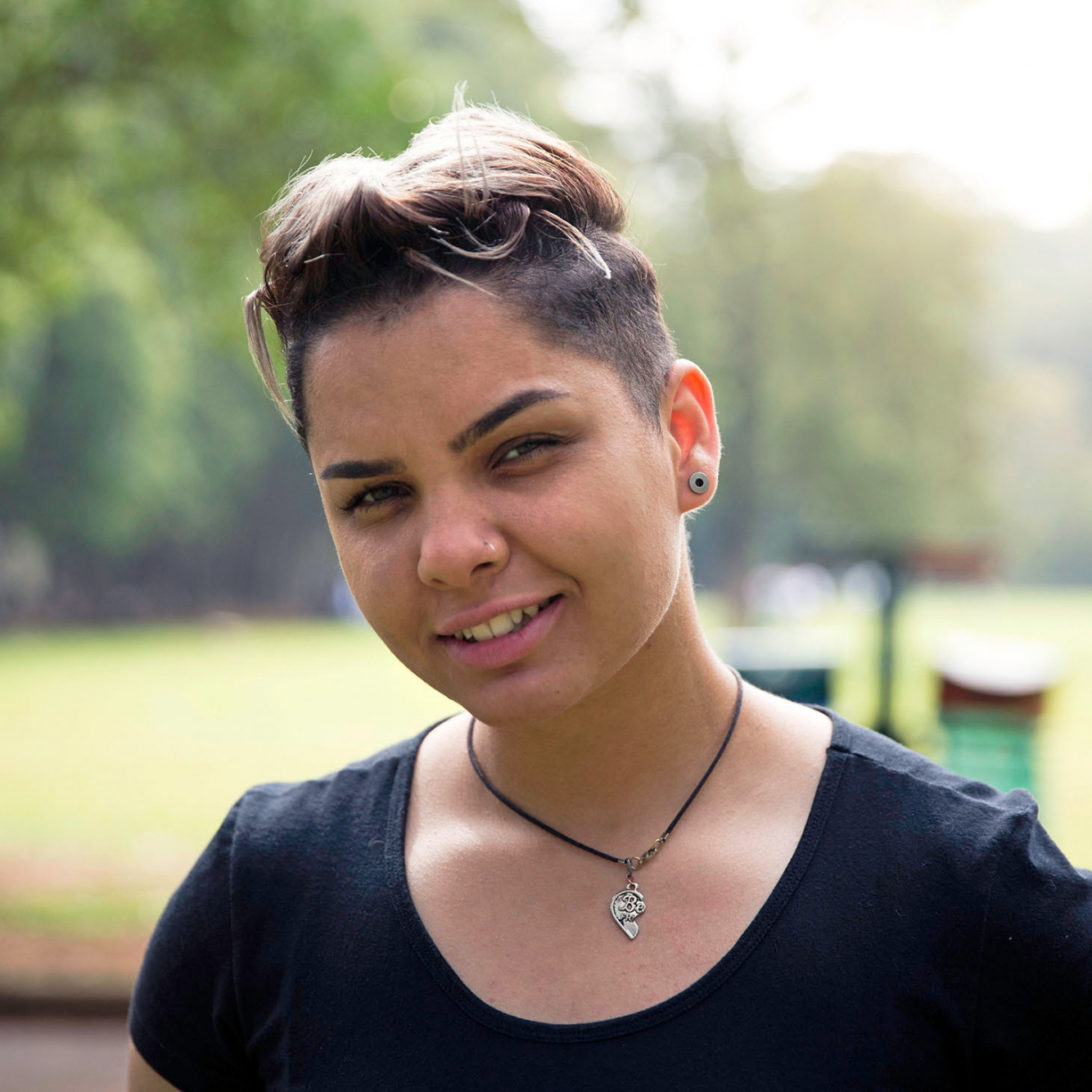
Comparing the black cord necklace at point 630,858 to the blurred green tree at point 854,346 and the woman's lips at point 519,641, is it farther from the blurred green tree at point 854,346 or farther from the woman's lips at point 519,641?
the blurred green tree at point 854,346

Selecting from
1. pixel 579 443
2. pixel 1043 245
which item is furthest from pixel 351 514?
pixel 1043 245

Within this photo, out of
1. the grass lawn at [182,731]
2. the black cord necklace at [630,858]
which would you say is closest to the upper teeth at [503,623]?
the black cord necklace at [630,858]

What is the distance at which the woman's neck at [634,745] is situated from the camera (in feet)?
4.29

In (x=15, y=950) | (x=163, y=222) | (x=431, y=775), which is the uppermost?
(x=163, y=222)

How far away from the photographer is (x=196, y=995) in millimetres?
1349

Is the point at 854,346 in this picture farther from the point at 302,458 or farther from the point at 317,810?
the point at 317,810

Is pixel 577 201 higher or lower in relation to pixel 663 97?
lower

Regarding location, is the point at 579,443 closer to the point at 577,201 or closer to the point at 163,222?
the point at 577,201

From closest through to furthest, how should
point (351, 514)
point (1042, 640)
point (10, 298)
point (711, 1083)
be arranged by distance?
point (711, 1083)
point (351, 514)
point (10, 298)
point (1042, 640)

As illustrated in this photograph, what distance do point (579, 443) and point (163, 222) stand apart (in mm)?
5399

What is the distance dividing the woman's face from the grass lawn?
4.30m

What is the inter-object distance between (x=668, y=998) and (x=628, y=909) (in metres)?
0.11

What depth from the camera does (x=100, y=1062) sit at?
179 inches

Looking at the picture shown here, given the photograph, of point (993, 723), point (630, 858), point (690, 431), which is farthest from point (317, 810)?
point (993, 723)
